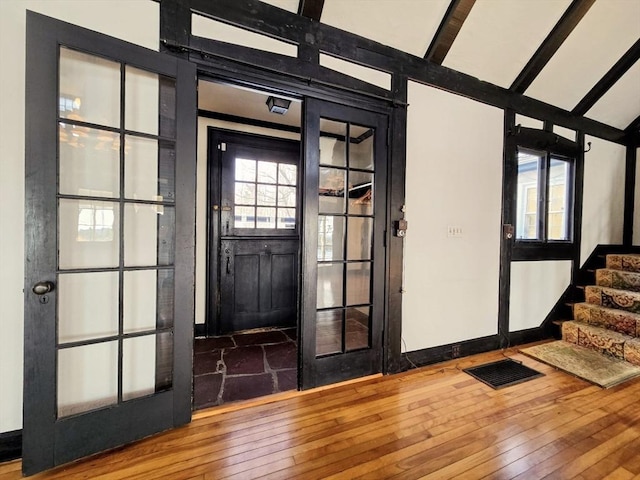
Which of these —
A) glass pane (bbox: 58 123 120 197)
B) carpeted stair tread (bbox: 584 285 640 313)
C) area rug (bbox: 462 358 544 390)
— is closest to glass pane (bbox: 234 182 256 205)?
glass pane (bbox: 58 123 120 197)

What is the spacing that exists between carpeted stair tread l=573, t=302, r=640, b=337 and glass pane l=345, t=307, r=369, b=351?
2.87 metres

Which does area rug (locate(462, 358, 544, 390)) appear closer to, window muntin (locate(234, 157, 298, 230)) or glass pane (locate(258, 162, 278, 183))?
window muntin (locate(234, 157, 298, 230))

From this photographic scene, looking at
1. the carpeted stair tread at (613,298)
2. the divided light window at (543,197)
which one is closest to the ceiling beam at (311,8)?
the divided light window at (543,197)

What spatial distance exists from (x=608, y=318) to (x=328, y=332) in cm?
326

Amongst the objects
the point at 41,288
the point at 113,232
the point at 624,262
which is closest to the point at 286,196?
the point at 113,232

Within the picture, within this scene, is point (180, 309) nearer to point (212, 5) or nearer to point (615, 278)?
point (212, 5)

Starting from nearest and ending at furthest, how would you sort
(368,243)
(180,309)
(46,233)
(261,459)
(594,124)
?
(46,233)
(261,459)
(180,309)
(368,243)
(594,124)

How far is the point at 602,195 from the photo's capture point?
12.7ft

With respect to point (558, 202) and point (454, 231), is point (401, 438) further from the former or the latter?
point (558, 202)

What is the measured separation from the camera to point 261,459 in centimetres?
157

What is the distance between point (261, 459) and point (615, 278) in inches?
177

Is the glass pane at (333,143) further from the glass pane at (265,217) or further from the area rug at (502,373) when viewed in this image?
the area rug at (502,373)

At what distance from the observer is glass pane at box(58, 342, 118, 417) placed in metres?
1.58

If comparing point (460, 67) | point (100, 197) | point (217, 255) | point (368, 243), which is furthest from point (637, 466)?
point (217, 255)
